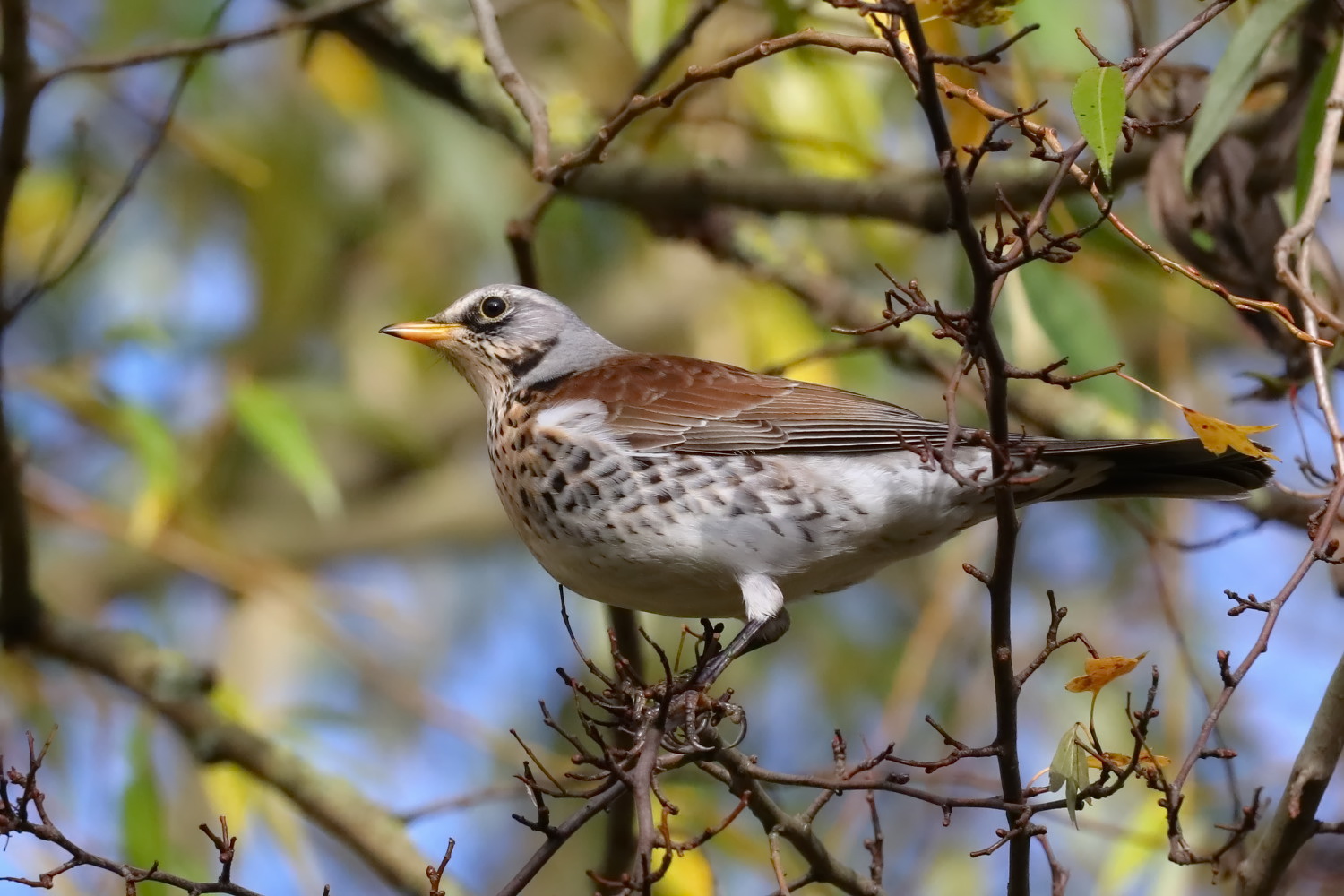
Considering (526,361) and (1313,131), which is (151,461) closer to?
(526,361)

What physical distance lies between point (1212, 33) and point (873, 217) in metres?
2.84

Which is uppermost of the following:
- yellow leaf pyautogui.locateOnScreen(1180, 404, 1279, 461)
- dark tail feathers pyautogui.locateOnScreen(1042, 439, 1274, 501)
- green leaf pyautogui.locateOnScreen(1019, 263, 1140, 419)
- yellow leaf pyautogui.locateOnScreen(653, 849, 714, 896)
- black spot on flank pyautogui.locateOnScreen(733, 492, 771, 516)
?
green leaf pyautogui.locateOnScreen(1019, 263, 1140, 419)

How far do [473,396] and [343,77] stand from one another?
2.23 m

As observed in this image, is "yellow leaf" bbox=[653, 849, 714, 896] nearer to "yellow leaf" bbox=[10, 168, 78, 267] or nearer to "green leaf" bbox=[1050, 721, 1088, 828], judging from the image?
"green leaf" bbox=[1050, 721, 1088, 828]

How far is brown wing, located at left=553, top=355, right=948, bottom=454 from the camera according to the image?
3.79 meters

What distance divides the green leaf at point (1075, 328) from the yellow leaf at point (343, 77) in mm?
3672

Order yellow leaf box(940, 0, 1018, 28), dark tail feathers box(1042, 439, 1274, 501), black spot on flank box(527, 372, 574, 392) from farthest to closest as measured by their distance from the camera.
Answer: black spot on flank box(527, 372, 574, 392) < dark tail feathers box(1042, 439, 1274, 501) < yellow leaf box(940, 0, 1018, 28)

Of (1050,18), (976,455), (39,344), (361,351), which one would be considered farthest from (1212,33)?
(39,344)

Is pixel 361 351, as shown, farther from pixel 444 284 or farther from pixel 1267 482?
pixel 1267 482

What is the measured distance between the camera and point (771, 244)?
17.5ft

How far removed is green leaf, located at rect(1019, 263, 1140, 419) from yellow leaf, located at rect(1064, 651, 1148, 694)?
1685 millimetres

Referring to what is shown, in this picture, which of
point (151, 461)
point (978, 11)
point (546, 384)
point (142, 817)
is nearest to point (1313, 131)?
point (978, 11)

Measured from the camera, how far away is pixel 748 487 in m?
3.73

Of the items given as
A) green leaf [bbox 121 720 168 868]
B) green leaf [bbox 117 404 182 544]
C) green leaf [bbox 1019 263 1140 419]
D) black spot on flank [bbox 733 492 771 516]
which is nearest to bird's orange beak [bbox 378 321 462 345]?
green leaf [bbox 117 404 182 544]
